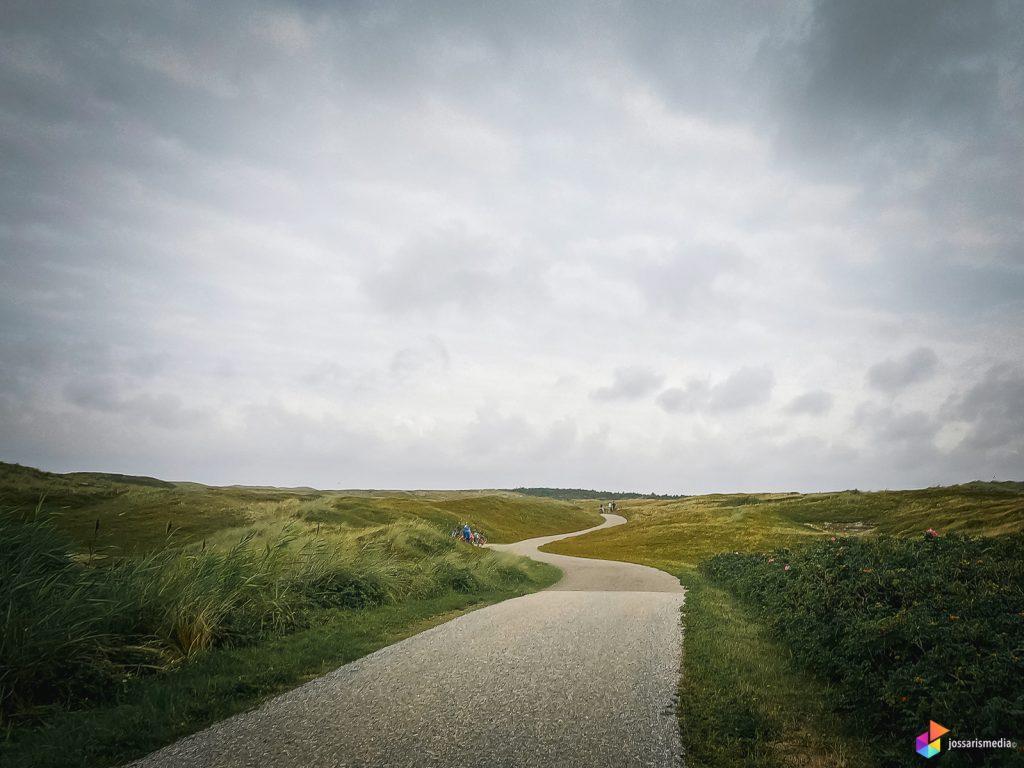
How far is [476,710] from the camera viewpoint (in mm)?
6758

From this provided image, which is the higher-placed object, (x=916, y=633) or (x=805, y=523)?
(x=916, y=633)

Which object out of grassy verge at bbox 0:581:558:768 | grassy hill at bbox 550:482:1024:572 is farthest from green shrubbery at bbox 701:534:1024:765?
grassy hill at bbox 550:482:1024:572

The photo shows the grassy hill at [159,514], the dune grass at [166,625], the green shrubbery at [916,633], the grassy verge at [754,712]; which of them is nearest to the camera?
the green shrubbery at [916,633]

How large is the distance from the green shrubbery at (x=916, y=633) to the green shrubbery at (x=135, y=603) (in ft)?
34.2

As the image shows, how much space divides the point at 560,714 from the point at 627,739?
1.02 m

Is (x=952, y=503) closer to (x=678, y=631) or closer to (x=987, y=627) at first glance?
(x=678, y=631)

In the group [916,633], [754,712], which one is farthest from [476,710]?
[916,633]

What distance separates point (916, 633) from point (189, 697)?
396 inches

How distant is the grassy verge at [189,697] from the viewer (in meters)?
5.34

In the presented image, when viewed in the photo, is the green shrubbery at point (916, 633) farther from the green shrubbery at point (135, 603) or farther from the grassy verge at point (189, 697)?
the green shrubbery at point (135, 603)

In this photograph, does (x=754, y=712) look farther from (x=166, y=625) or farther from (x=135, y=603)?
(x=135, y=603)

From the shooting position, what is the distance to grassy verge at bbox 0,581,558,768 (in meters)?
5.34

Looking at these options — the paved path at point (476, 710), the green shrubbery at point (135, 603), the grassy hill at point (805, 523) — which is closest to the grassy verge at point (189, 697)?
the paved path at point (476, 710)

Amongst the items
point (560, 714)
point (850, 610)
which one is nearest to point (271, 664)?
point (560, 714)
